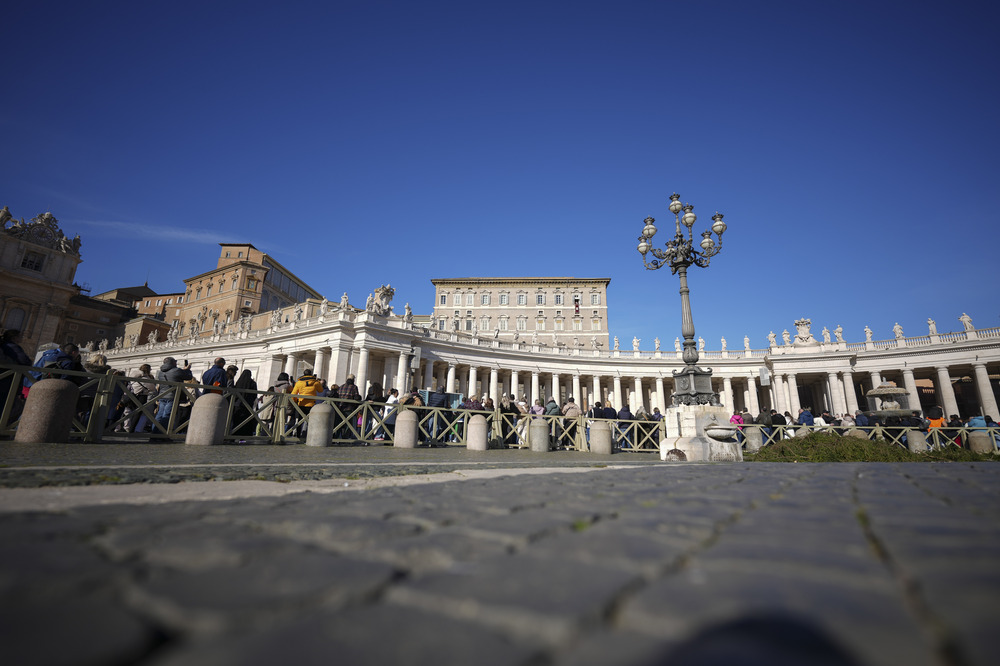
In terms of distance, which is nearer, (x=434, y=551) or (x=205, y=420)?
(x=434, y=551)

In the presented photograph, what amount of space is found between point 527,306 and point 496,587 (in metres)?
72.4

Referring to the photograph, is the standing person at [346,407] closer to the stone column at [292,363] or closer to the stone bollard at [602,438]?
the stone bollard at [602,438]

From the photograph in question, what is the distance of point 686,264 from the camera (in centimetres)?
1551

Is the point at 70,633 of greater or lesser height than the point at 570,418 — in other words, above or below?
below

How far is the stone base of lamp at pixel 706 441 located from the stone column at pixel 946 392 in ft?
141

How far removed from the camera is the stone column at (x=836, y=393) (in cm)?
4412

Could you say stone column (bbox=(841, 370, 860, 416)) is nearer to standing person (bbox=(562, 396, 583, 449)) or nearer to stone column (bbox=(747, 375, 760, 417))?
stone column (bbox=(747, 375, 760, 417))

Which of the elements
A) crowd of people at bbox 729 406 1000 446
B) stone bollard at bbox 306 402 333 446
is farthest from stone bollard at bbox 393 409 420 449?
crowd of people at bbox 729 406 1000 446

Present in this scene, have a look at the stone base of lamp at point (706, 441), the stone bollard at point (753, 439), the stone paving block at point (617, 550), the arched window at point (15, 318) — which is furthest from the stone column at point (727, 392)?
the arched window at point (15, 318)

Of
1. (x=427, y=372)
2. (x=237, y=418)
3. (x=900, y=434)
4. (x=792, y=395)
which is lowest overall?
(x=237, y=418)

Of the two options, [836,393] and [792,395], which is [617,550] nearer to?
[792,395]

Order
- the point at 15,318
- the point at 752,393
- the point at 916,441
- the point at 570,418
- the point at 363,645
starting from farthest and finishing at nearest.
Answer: the point at 15,318 < the point at 752,393 < the point at 570,418 < the point at 916,441 < the point at 363,645

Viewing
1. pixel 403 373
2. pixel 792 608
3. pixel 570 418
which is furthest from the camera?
pixel 403 373

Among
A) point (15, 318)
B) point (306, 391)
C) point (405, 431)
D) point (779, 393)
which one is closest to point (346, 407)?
point (306, 391)
